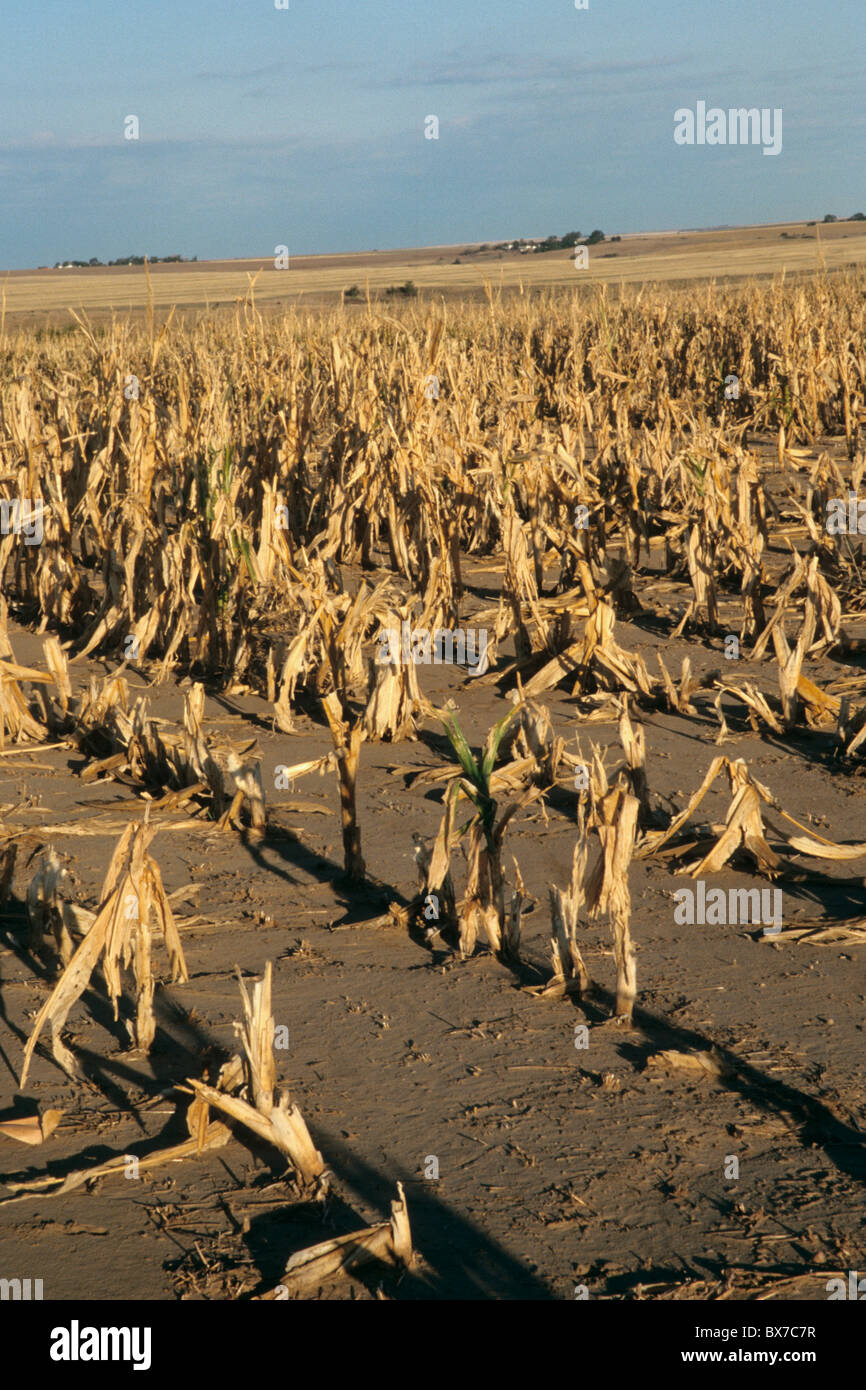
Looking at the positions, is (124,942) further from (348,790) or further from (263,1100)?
(348,790)

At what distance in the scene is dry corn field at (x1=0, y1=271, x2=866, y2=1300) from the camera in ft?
7.14

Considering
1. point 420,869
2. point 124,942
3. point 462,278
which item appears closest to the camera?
point 124,942

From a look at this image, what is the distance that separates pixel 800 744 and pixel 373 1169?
2.75 meters

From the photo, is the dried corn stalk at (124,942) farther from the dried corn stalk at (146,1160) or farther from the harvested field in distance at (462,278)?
the harvested field in distance at (462,278)

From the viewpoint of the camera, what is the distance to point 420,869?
3.31m

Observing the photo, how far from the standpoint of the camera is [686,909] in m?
3.29

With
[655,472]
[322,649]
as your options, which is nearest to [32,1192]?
[322,649]

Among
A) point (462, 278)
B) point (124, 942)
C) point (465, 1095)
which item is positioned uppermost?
point (462, 278)

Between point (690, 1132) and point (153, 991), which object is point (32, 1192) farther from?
point (690, 1132)

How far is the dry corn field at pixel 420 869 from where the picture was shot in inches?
85.7

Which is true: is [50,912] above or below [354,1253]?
above

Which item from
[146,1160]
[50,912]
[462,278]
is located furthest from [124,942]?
[462,278]

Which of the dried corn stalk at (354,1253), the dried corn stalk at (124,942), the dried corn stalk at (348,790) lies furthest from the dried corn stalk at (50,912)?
the dried corn stalk at (354,1253)

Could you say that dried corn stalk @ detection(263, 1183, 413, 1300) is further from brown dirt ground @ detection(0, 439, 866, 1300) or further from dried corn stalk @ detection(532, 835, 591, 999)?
dried corn stalk @ detection(532, 835, 591, 999)
